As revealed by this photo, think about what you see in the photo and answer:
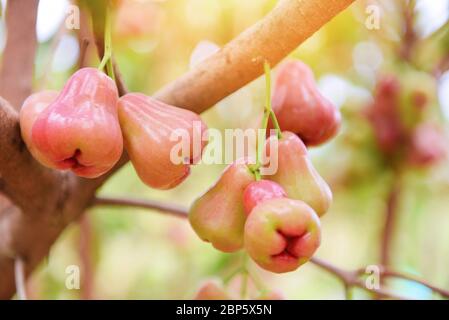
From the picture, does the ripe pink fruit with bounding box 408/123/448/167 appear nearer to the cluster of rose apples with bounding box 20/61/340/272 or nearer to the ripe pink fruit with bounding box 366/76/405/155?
the ripe pink fruit with bounding box 366/76/405/155

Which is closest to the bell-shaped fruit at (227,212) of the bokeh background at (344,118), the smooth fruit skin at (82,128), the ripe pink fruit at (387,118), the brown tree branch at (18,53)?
the smooth fruit skin at (82,128)

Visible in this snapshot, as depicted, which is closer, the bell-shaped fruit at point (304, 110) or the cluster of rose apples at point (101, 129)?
the cluster of rose apples at point (101, 129)

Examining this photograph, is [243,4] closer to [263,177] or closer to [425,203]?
[425,203]

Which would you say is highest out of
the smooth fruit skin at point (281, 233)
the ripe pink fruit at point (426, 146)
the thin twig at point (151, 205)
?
the ripe pink fruit at point (426, 146)

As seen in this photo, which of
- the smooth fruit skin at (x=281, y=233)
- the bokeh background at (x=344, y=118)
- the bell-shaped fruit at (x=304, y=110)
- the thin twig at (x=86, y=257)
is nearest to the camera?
the smooth fruit skin at (x=281, y=233)

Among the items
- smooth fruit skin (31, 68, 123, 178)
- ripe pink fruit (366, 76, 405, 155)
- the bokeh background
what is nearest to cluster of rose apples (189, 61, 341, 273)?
smooth fruit skin (31, 68, 123, 178)

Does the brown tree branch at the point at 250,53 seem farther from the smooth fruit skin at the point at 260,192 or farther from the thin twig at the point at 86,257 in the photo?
the thin twig at the point at 86,257
